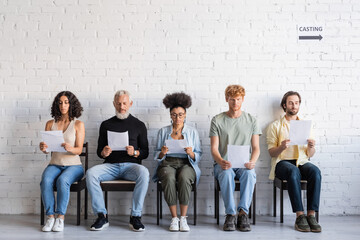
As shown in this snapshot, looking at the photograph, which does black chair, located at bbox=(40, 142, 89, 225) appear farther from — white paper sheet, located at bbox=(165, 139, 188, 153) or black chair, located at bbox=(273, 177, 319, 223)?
black chair, located at bbox=(273, 177, 319, 223)

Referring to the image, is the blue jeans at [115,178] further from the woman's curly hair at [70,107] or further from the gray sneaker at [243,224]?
the gray sneaker at [243,224]

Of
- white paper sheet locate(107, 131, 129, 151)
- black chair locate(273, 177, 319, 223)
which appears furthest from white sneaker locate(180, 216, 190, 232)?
black chair locate(273, 177, 319, 223)

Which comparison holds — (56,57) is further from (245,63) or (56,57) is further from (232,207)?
(232,207)

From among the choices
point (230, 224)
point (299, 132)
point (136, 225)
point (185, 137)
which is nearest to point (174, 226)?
point (136, 225)

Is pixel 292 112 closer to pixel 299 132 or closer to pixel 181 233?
pixel 299 132

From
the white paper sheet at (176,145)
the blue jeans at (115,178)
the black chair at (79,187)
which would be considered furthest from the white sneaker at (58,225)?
the white paper sheet at (176,145)

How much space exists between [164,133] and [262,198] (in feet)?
4.58

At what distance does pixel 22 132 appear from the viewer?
13.9ft

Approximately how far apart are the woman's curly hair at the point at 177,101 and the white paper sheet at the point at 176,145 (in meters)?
0.40

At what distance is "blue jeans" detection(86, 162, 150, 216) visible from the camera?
11.6ft

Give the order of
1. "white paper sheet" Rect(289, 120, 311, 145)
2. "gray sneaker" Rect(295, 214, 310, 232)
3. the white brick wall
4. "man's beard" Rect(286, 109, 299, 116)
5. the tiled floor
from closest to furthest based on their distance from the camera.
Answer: the tiled floor, "gray sneaker" Rect(295, 214, 310, 232), "white paper sheet" Rect(289, 120, 311, 145), "man's beard" Rect(286, 109, 299, 116), the white brick wall

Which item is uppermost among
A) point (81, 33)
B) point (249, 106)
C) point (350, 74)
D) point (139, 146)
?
point (81, 33)

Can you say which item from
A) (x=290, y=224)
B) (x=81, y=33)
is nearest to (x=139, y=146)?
(x=81, y=33)

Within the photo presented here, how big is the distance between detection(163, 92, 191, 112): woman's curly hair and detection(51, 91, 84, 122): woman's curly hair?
0.95m
